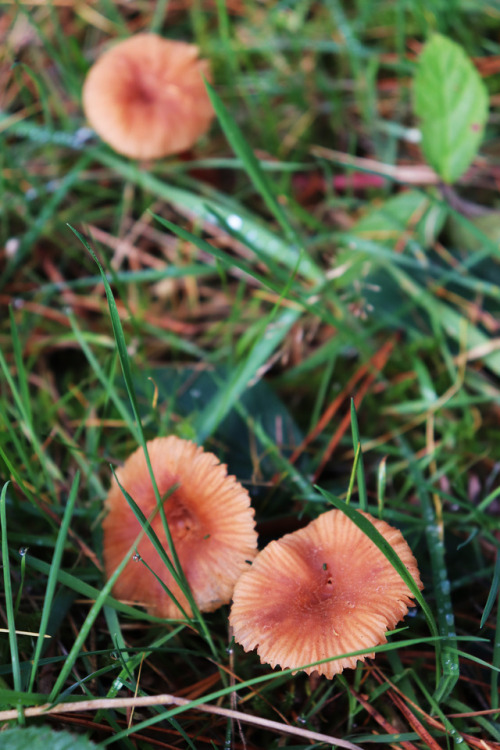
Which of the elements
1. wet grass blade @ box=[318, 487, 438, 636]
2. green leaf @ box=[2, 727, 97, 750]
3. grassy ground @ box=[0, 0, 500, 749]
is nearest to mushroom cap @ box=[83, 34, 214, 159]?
grassy ground @ box=[0, 0, 500, 749]

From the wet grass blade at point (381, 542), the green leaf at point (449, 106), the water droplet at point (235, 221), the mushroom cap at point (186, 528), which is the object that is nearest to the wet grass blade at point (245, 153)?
the water droplet at point (235, 221)

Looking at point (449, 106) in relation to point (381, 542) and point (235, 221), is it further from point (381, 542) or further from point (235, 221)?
point (381, 542)

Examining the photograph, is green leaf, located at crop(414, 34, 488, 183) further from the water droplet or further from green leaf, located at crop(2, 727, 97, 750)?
green leaf, located at crop(2, 727, 97, 750)

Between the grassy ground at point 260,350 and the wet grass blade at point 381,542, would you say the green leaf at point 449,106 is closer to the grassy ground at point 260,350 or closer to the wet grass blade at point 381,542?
the grassy ground at point 260,350

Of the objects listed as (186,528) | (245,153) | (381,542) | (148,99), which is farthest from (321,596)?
(148,99)

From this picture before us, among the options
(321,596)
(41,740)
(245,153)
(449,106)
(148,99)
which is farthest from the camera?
(148,99)

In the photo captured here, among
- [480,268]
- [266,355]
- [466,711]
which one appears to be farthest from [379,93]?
[466,711]
